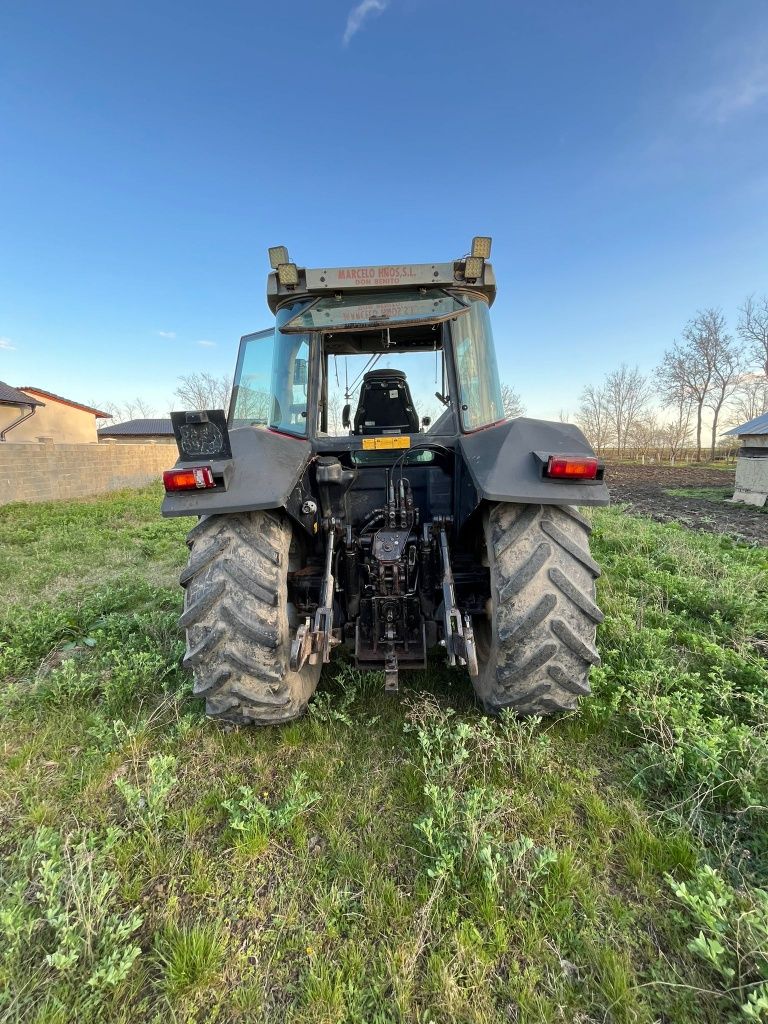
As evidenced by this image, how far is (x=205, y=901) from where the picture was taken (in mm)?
1551

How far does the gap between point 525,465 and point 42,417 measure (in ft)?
115

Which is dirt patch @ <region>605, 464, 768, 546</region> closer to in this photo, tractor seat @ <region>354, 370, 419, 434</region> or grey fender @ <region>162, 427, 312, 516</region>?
tractor seat @ <region>354, 370, 419, 434</region>

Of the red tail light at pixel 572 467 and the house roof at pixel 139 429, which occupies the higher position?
the house roof at pixel 139 429

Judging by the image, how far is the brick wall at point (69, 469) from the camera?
10.5 meters

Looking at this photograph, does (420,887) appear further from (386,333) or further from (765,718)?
(386,333)

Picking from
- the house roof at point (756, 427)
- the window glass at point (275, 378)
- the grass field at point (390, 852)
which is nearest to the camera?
the grass field at point (390, 852)

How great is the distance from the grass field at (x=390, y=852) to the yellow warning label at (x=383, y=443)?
1.35 metres

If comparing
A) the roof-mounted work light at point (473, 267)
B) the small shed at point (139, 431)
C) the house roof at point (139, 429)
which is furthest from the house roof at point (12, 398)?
the roof-mounted work light at point (473, 267)

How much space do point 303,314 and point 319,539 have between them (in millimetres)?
1335

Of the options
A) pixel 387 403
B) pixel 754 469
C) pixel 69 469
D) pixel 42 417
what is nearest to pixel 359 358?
pixel 387 403

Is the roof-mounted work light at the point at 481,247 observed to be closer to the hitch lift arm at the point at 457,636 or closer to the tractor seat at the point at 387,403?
the tractor seat at the point at 387,403

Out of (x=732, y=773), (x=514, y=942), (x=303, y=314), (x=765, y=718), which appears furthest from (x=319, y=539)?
(x=765, y=718)

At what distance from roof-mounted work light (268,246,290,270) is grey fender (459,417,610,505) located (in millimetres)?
1545

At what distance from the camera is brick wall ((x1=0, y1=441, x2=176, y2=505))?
10469 millimetres
